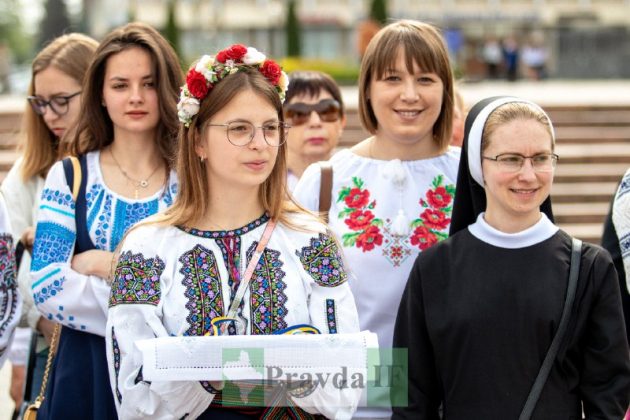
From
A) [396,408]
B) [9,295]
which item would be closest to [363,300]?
[396,408]

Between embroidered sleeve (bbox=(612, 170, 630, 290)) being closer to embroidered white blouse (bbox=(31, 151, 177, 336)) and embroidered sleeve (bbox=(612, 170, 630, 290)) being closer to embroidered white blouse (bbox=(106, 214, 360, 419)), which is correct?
embroidered white blouse (bbox=(106, 214, 360, 419))

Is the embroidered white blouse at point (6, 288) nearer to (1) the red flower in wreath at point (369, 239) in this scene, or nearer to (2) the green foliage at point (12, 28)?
(1) the red flower in wreath at point (369, 239)

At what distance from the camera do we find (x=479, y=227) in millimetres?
3041

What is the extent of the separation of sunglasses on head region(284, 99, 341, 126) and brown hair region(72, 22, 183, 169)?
1407mm

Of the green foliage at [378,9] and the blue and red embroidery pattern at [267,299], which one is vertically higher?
the green foliage at [378,9]

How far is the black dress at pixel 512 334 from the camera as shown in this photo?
2.81 metres

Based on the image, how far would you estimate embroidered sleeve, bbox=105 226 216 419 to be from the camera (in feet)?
8.60

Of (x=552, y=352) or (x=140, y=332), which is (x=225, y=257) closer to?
(x=140, y=332)

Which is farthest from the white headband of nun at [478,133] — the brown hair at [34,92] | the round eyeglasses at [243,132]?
the brown hair at [34,92]

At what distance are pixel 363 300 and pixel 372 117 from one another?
2.75 ft

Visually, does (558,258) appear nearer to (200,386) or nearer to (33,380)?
(200,386)

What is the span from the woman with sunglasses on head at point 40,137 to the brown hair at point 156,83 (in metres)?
0.53

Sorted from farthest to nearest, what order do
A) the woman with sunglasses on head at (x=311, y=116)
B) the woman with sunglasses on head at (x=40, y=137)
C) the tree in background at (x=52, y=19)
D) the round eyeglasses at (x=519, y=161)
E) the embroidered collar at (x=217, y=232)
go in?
the tree in background at (x=52, y=19) → the woman with sunglasses on head at (x=311, y=116) → the woman with sunglasses on head at (x=40, y=137) → the round eyeglasses at (x=519, y=161) → the embroidered collar at (x=217, y=232)

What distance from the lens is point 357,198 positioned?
3596 mm
